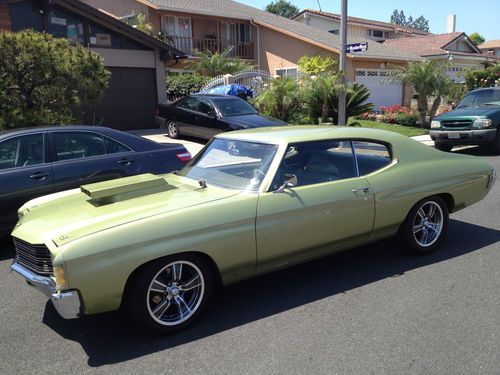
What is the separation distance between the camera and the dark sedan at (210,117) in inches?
484

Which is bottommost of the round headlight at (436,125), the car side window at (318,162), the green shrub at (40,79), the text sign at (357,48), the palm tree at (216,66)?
the round headlight at (436,125)

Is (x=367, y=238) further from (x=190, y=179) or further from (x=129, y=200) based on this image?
(x=129, y=200)

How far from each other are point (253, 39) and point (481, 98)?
16705mm

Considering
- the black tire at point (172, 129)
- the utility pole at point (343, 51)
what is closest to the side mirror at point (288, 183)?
the utility pole at point (343, 51)

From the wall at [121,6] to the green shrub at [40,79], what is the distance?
17357 millimetres

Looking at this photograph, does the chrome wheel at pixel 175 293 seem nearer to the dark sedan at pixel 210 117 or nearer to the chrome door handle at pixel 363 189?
the chrome door handle at pixel 363 189

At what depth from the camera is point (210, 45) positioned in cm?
2630

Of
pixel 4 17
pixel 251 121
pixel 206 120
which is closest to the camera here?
pixel 251 121

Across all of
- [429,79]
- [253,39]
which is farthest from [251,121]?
[253,39]

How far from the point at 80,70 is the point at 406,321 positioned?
815 cm

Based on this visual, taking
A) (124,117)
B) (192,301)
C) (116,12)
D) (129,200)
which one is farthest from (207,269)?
(116,12)

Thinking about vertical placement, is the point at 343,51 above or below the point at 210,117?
above

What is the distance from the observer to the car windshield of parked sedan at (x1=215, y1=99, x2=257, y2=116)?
42.3 feet

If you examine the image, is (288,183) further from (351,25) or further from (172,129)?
(351,25)
